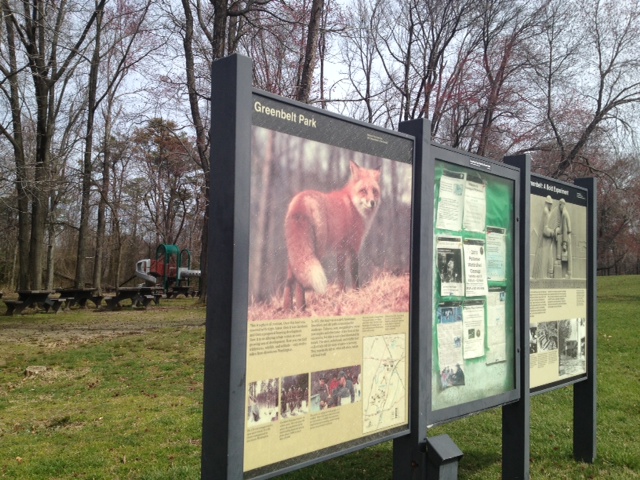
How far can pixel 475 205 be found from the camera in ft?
12.9

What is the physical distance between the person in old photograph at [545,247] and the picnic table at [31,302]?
56.4 ft

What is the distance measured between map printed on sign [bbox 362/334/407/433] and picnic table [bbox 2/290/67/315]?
703 inches

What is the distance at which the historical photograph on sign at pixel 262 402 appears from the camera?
243 centimetres

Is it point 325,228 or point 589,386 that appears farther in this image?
point 589,386

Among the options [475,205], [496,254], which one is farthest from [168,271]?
[475,205]

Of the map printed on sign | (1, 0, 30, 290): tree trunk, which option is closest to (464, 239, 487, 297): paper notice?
the map printed on sign

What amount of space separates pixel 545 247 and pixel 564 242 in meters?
0.40

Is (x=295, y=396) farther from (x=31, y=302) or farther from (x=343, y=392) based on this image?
(x=31, y=302)

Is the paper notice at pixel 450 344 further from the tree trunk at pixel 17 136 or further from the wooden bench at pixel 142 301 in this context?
the wooden bench at pixel 142 301

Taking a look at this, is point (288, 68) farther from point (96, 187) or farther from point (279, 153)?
point (279, 153)

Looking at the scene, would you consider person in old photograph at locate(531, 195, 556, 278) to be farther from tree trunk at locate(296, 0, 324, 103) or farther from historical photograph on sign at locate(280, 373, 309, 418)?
tree trunk at locate(296, 0, 324, 103)

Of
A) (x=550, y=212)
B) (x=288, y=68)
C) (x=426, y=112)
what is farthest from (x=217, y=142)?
(x=426, y=112)

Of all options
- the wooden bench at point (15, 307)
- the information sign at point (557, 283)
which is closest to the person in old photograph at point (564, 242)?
the information sign at point (557, 283)

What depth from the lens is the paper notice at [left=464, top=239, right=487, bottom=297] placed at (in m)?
3.83
